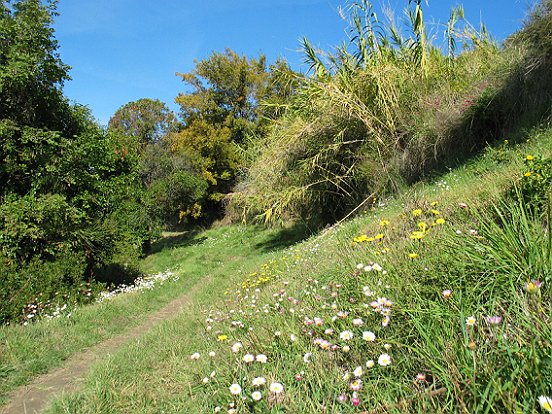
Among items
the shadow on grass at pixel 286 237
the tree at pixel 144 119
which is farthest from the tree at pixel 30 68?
the tree at pixel 144 119

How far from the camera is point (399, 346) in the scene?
6.81ft

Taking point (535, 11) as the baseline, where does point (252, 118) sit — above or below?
above

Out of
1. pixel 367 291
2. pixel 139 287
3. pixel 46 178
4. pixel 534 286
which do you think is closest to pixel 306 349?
pixel 367 291

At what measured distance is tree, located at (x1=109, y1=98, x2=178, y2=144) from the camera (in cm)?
3519

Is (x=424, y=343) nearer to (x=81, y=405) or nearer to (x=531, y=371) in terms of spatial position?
(x=531, y=371)

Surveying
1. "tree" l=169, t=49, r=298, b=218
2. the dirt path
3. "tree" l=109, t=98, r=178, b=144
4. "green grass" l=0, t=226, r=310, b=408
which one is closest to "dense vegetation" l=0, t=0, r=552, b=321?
"green grass" l=0, t=226, r=310, b=408

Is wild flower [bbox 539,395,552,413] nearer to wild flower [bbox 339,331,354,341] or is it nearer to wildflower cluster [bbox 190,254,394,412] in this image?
wildflower cluster [bbox 190,254,394,412]

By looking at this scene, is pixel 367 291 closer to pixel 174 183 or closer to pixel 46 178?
pixel 46 178

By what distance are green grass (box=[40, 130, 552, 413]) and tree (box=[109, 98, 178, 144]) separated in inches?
1333

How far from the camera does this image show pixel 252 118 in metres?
27.1

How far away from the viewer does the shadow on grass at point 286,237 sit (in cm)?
1286

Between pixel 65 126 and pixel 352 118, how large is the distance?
8.65 metres

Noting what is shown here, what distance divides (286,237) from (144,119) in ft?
86.4

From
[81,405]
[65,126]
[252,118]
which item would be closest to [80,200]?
[65,126]
